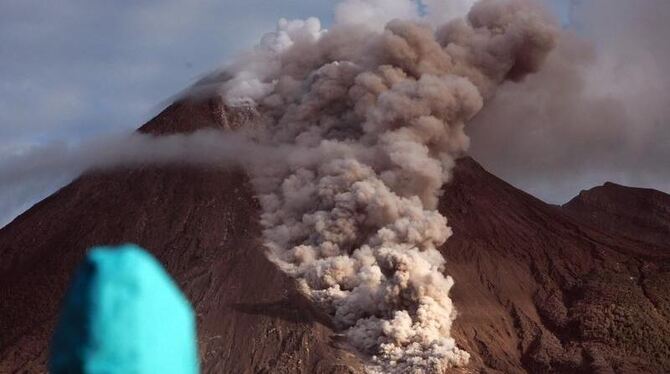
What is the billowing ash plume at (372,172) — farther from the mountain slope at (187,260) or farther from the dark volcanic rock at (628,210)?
the dark volcanic rock at (628,210)

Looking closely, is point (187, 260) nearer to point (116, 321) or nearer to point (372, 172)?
point (372, 172)

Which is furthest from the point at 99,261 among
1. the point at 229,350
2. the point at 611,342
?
the point at 611,342

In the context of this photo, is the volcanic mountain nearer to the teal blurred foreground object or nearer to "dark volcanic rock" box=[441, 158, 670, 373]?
"dark volcanic rock" box=[441, 158, 670, 373]

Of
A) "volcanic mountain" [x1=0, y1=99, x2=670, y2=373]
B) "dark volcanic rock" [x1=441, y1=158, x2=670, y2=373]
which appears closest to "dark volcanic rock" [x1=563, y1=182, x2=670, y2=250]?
"dark volcanic rock" [x1=441, y1=158, x2=670, y2=373]

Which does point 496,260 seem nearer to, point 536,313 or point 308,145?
point 536,313

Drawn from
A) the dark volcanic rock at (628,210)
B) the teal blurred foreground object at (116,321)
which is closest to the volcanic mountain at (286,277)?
the dark volcanic rock at (628,210)

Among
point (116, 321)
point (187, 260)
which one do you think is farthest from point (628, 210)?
point (116, 321)
